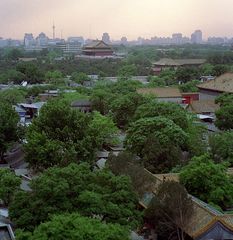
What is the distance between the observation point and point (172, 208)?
15.7 m

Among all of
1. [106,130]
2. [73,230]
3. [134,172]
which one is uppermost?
[73,230]

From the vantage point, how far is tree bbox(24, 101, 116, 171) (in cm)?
2244

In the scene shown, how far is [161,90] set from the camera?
4444 centimetres

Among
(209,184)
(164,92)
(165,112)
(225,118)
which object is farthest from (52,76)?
(209,184)

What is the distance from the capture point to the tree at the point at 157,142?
21531mm

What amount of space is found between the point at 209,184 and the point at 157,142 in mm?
4696

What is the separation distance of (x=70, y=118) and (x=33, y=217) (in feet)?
33.1

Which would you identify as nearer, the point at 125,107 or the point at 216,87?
the point at 125,107

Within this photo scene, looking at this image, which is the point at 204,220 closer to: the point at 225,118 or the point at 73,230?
the point at 73,230

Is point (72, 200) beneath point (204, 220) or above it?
above

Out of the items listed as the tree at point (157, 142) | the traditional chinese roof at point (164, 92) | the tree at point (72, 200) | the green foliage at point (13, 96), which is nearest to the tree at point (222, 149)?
the tree at point (157, 142)

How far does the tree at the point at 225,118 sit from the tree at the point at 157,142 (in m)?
7.10

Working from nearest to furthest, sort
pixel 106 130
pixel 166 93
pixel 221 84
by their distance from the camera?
pixel 106 130 < pixel 221 84 < pixel 166 93

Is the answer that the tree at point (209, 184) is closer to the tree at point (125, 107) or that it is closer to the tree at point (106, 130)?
the tree at point (106, 130)
